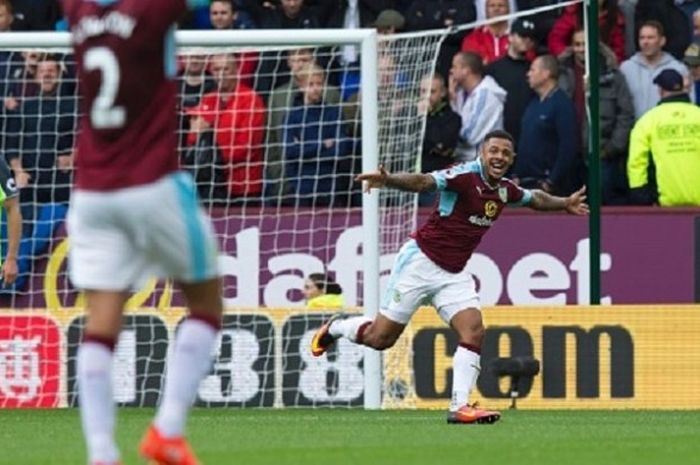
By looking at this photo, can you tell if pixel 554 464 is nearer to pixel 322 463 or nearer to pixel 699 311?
pixel 322 463

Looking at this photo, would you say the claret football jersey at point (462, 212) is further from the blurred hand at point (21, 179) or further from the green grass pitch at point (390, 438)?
the blurred hand at point (21, 179)

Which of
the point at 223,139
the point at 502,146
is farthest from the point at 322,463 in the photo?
the point at 223,139

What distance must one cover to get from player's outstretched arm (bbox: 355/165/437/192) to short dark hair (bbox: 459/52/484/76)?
4710 millimetres

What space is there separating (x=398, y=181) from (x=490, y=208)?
0.95 metres

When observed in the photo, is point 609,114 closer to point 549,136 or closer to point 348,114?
point 549,136

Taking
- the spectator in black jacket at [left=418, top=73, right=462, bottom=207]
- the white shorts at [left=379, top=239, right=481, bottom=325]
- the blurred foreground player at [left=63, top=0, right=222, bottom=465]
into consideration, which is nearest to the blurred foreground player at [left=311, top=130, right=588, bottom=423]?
the white shorts at [left=379, top=239, right=481, bottom=325]

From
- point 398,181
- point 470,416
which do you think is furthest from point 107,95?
point 470,416

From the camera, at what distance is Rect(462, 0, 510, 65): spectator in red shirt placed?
19.9 metres

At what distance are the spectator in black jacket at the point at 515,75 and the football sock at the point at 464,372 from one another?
485cm

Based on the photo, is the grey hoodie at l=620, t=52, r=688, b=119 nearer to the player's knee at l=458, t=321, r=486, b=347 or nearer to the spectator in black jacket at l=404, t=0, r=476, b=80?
the spectator in black jacket at l=404, t=0, r=476, b=80

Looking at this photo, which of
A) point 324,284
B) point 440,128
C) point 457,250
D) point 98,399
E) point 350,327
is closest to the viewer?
point 98,399

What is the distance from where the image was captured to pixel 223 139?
60.5ft

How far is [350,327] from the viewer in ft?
50.5

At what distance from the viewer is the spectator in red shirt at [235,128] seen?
18.4 meters
